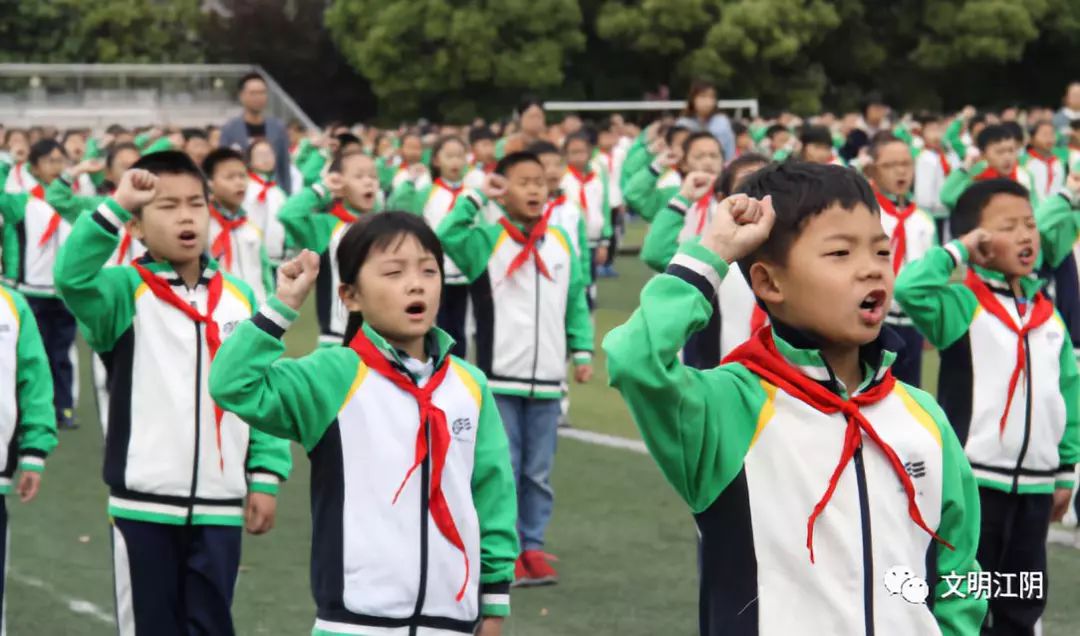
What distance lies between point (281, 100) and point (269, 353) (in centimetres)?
3785

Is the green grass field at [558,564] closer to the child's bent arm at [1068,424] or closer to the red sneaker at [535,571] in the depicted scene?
the red sneaker at [535,571]

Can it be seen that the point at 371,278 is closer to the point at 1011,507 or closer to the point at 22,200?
the point at 1011,507

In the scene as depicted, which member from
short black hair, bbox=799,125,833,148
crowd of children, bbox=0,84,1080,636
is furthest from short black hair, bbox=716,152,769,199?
short black hair, bbox=799,125,833,148

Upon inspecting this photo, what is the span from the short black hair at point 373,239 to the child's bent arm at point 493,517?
0.40 meters

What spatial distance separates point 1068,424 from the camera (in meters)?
5.81

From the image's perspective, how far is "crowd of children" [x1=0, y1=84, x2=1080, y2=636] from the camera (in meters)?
3.07

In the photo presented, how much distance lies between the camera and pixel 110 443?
211 inches

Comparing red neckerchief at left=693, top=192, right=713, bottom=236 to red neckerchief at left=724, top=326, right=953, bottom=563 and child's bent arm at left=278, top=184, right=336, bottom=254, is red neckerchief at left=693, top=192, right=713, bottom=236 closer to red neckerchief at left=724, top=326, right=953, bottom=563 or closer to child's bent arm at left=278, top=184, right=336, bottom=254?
child's bent arm at left=278, top=184, right=336, bottom=254

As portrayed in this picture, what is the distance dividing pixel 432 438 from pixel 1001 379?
2.34 m

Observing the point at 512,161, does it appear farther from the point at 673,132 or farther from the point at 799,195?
the point at 673,132

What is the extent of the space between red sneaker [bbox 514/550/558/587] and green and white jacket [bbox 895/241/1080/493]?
2138 mm

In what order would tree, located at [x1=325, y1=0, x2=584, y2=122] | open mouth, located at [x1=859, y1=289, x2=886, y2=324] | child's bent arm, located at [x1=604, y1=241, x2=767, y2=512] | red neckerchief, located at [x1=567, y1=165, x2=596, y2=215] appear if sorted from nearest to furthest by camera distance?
child's bent arm, located at [x1=604, y1=241, x2=767, y2=512]
open mouth, located at [x1=859, y1=289, x2=886, y2=324]
red neckerchief, located at [x1=567, y1=165, x2=596, y2=215]
tree, located at [x1=325, y1=0, x2=584, y2=122]

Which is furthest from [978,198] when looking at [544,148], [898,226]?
[544,148]

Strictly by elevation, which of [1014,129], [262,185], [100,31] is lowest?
[262,185]
